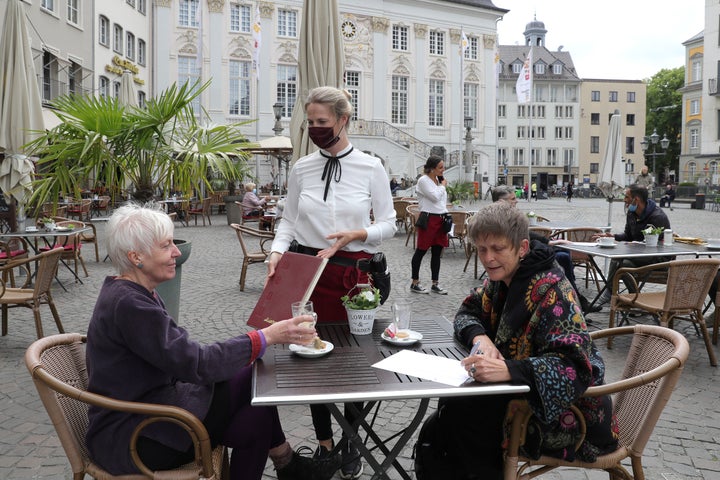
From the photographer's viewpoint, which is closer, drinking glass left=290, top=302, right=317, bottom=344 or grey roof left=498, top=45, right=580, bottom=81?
drinking glass left=290, top=302, right=317, bottom=344

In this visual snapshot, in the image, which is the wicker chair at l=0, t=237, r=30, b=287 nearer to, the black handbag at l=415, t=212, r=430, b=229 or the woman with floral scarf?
the black handbag at l=415, t=212, r=430, b=229

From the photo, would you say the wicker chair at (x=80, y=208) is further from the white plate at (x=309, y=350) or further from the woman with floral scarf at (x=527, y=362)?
the woman with floral scarf at (x=527, y=362)

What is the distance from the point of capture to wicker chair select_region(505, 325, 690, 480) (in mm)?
2232

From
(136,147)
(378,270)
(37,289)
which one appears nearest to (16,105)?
(37,289)

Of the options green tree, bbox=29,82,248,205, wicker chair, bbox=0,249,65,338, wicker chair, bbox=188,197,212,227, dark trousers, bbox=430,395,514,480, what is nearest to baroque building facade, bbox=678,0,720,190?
wicker chair, bbox=188,197,212,227

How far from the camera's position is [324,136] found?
10.3 feet

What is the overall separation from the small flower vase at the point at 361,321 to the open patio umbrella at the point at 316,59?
9.93 feet

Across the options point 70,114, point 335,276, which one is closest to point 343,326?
point 335,276

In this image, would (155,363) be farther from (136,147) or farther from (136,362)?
(136,147)

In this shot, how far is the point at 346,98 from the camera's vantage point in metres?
3.20

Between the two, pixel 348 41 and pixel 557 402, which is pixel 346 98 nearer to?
pixel 557 402

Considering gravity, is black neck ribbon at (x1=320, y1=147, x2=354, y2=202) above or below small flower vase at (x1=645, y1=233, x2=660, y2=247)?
above

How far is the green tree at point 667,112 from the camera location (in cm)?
6588

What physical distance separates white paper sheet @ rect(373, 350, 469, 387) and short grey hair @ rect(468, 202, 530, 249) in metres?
0.50
